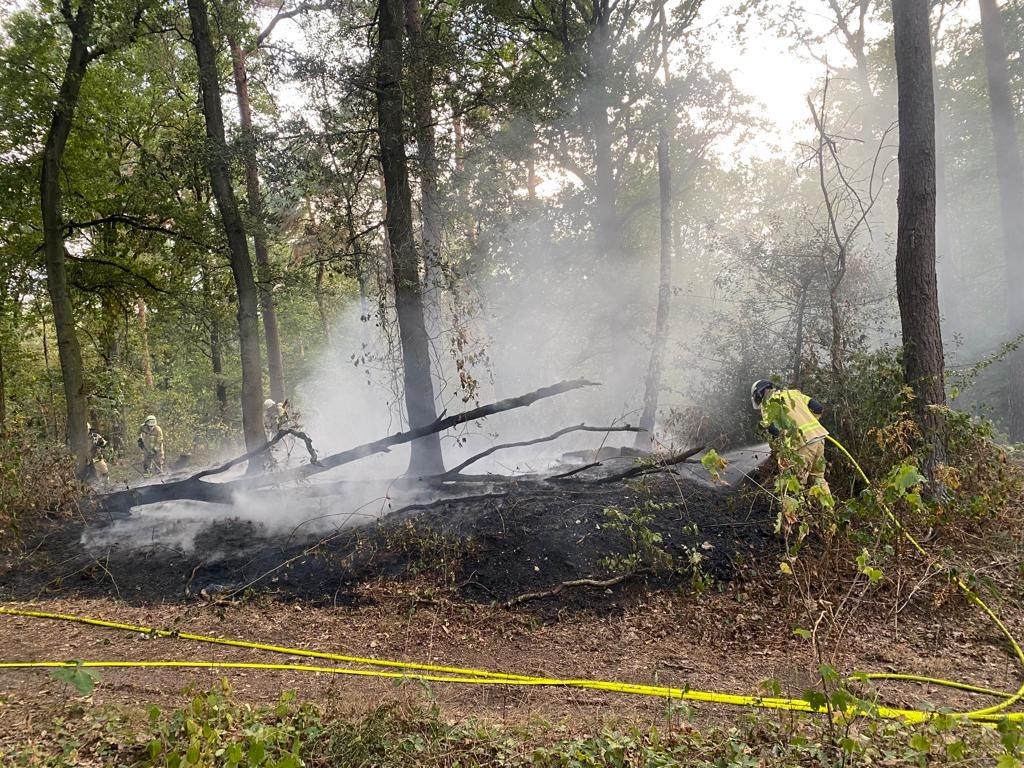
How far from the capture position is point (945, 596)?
4449mm

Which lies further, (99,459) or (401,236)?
(99,459)

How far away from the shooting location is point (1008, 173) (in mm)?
10875

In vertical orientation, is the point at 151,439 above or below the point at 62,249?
below

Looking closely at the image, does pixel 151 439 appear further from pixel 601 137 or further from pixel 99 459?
pixel 601 137

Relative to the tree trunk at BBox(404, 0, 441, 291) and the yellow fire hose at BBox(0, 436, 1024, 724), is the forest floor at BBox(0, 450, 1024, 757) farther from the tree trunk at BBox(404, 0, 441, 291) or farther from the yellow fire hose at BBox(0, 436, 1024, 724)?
the tree trunk at BBox(404, 0, 441, 291)

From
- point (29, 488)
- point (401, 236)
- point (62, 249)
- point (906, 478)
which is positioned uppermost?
point (62, 249)

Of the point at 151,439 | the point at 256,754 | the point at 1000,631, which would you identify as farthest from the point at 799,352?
the point at 151,439

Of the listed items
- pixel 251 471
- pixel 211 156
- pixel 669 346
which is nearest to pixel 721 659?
pixel 251 471

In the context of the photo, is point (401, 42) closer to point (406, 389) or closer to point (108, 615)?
point (406, 389)

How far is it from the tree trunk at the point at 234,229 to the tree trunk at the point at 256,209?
1.19 feet

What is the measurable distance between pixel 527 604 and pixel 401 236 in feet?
16.7

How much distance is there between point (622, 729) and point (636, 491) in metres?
3.58

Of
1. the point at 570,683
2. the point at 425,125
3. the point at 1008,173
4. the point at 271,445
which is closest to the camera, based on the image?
the point at 570,683

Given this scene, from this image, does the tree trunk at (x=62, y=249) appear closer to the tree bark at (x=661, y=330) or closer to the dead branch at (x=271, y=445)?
the dead branch at (x=271, y=445)
